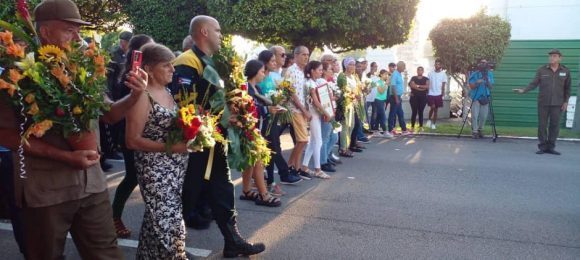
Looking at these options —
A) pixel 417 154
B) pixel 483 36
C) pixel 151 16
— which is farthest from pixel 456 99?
pixel 151 16

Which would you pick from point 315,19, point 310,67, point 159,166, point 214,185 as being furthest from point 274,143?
point 315,19

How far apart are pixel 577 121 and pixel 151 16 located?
12.6 metres

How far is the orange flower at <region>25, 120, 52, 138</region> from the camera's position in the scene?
94.8 inches

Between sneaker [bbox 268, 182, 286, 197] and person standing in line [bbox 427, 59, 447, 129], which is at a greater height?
person standing in line [bbox 427, 59, 447, 129]

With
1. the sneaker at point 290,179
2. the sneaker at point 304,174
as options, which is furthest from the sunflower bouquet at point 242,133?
the sneaker at point 304,174

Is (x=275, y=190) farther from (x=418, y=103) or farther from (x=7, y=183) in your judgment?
(x=418, y=103)

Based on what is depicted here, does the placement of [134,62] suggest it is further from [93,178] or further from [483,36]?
[483,36]

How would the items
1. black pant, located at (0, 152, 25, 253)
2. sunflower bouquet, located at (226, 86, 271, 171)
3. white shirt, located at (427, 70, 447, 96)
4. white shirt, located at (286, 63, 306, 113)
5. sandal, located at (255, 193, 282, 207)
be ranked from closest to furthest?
1. black pant, located at (0, 152, 25, 253)
2. sunflower bouquet, located at (226, 86, 271, 171)
3. sandal, located at (255, 193, 282, 207)
4. white shirt, located at (286, 63, 306, 113)
5. white shirt, located at (427, 70, 447, 96)

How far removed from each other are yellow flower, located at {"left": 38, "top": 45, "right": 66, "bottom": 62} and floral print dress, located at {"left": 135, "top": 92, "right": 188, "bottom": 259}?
32.5 inches

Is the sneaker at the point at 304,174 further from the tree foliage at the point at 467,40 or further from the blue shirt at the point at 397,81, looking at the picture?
the tree foliage at the point at 467,40

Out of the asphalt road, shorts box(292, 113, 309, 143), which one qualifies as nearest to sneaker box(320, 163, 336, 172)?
the asphalt road

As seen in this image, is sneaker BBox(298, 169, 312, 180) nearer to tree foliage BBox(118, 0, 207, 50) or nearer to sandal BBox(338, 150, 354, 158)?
sandal BBox(338, 150, 354, 158)

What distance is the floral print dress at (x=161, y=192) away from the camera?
3.26 m

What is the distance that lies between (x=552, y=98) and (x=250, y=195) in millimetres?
7245
